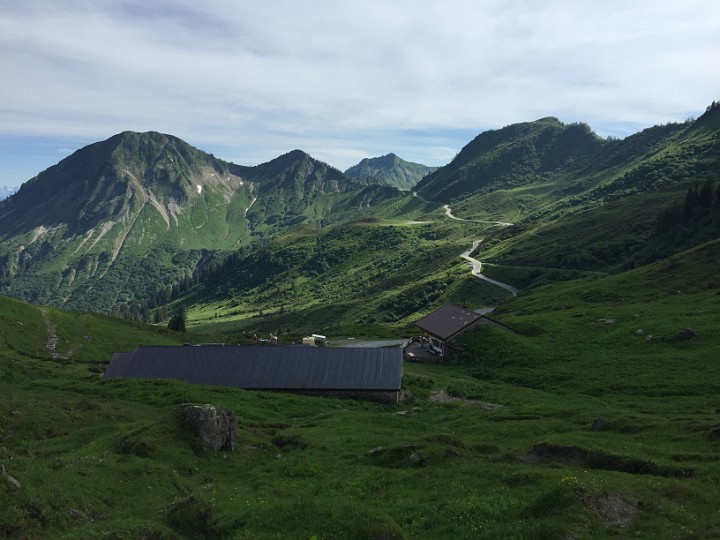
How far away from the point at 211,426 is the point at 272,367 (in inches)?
1125

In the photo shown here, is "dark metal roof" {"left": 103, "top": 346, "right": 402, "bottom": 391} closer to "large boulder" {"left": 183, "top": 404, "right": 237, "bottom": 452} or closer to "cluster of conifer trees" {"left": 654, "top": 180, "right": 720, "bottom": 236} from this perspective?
"large boulder" {"left": 183, "top": 404, "right": 237, "bottom": 452}

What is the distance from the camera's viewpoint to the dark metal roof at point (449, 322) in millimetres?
86238

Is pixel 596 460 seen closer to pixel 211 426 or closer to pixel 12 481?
pixel 211 426

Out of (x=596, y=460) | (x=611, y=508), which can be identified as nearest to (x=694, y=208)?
(x=596, y=460)

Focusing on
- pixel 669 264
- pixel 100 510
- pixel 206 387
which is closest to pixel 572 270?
pixel 669 264

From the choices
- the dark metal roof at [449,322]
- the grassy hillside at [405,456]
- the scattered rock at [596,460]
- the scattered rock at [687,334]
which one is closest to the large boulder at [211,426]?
the grassy hillside at [405,456]

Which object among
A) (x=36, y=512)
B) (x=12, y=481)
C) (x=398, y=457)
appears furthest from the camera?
(x=398, y=457)

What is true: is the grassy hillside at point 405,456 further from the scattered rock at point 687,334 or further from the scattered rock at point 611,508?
A: the scattered rock at point 687,334

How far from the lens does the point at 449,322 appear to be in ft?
298

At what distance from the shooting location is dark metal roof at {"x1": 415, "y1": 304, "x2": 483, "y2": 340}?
8624cm

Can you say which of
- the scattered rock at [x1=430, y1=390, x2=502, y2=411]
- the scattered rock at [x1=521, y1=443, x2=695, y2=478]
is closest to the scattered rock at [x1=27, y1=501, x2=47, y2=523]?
the scattered rock at [x1=521, y1=443, x2=695, y2=478]

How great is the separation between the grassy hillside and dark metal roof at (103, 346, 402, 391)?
12.4 ft

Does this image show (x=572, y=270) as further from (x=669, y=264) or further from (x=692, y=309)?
(x=692, y=309)

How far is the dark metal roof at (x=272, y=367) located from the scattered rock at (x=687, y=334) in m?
40.2
